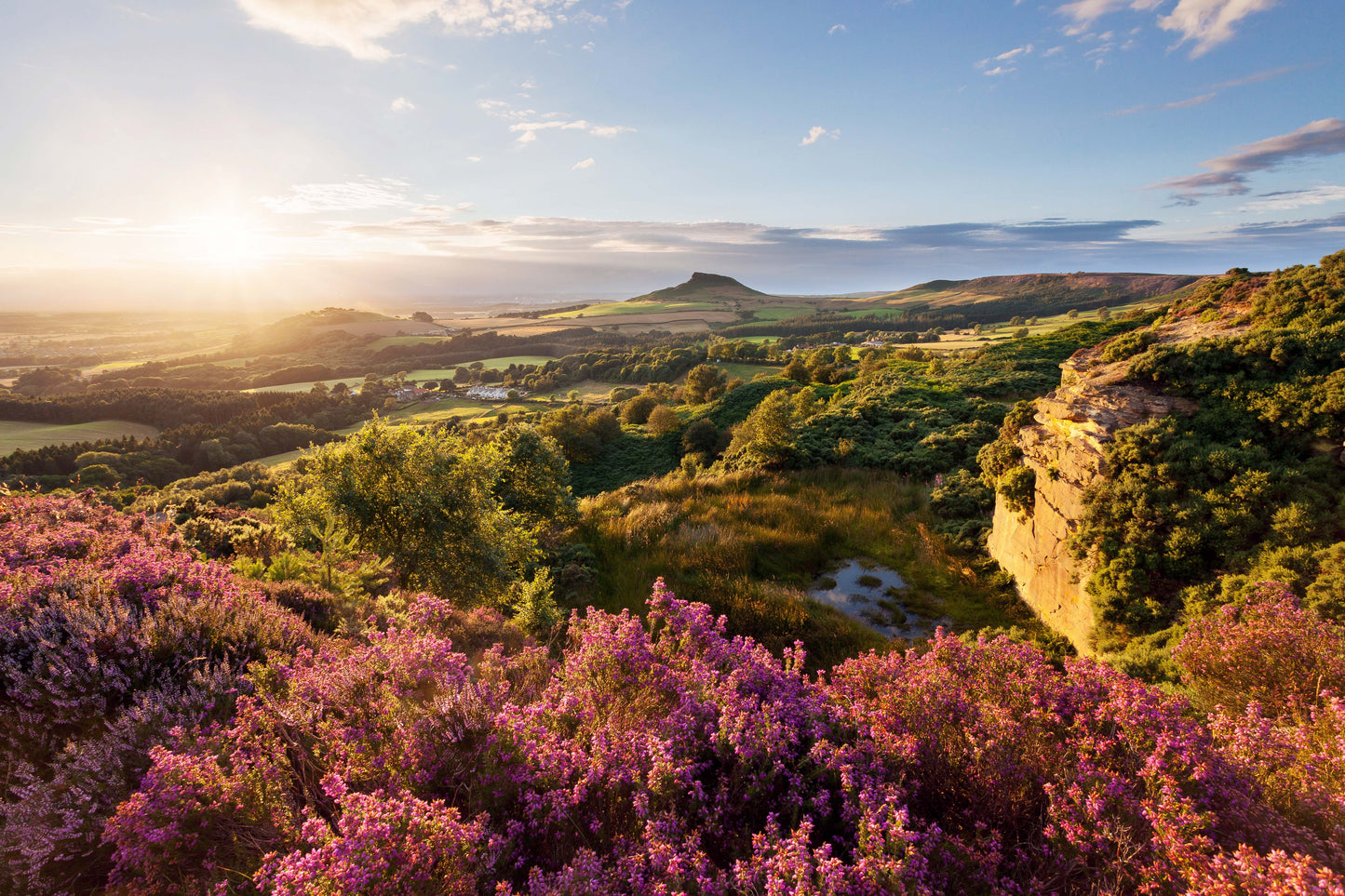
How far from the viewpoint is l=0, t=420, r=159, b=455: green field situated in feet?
159

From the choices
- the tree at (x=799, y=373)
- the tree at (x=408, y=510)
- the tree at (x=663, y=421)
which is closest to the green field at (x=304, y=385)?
the tree at (x=663, y=421)

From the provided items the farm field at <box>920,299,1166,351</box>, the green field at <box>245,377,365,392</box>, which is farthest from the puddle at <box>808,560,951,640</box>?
the green field at <box>245,377,365,392</box>

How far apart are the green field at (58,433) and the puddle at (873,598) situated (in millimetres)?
70213

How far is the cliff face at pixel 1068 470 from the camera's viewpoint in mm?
9648

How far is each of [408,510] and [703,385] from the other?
163 feet

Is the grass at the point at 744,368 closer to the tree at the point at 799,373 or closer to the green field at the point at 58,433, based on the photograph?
the tree at the point at 799,373

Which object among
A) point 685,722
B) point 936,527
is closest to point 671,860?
point 685,722

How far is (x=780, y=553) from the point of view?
1355cm

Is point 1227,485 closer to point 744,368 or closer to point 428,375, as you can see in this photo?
point 744,368

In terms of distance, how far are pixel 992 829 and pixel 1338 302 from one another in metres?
14.1

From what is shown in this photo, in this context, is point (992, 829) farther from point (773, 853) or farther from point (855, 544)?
point (855, 544)

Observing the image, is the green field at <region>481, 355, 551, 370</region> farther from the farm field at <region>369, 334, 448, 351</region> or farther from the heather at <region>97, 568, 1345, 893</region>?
the heather at <region>97, 568, 1345, 893</region>

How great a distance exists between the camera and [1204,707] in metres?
4.48

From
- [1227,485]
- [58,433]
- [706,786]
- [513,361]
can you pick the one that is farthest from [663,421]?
[513,361]
